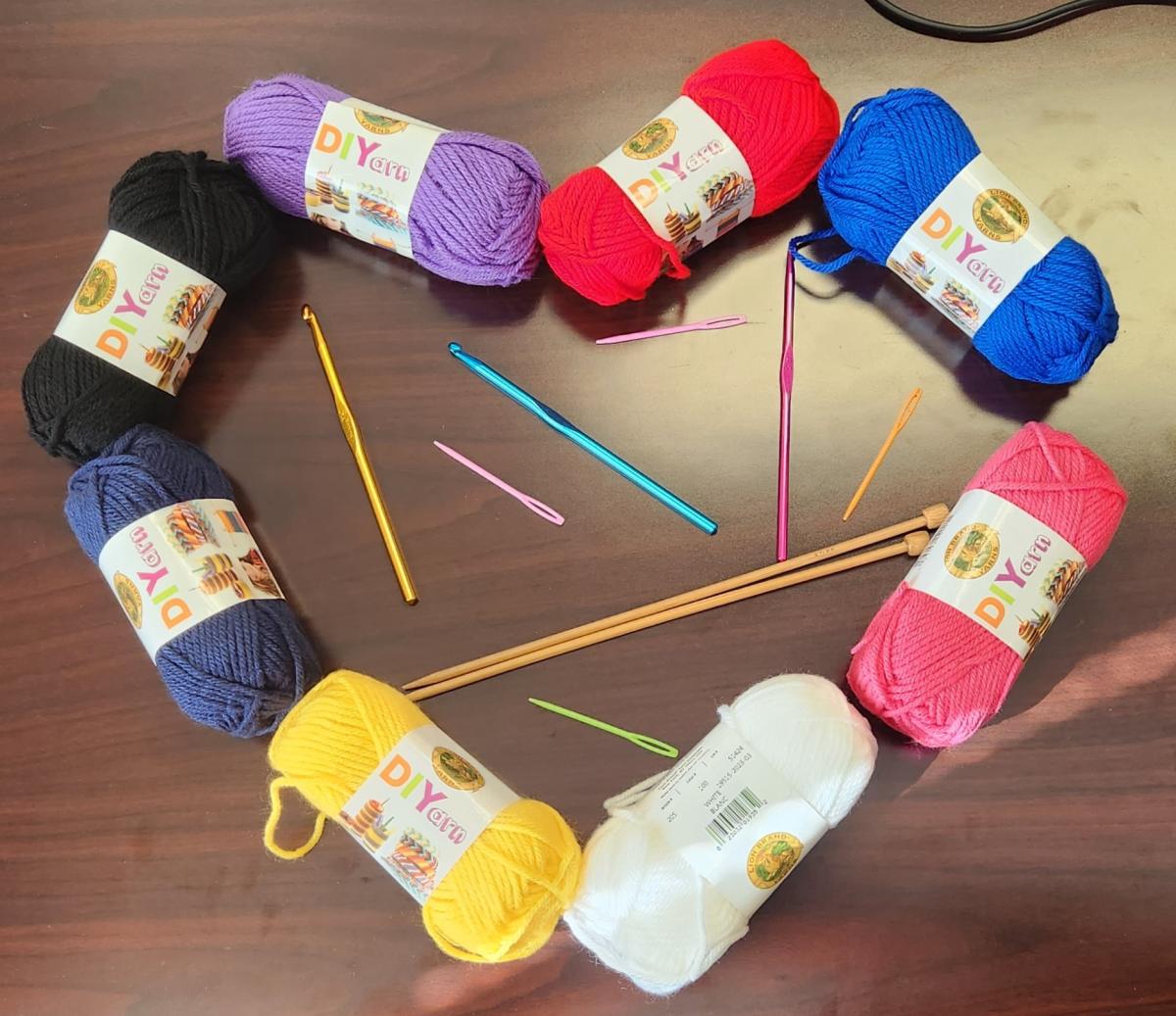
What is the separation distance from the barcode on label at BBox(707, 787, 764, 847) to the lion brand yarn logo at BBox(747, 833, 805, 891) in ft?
0.05

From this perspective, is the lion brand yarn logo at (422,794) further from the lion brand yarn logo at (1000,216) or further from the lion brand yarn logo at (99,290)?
the lion brand yarn logo at (1000,216)

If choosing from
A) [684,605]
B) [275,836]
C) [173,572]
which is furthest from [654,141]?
[275,836]

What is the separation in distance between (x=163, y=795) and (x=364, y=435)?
1.03ft

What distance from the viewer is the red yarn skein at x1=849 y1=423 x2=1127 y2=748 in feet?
2.25

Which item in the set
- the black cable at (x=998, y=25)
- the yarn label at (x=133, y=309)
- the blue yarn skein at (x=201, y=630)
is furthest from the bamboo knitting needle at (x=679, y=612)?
the black cable at (x=998, y=25)

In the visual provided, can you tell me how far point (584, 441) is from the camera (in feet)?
2.66

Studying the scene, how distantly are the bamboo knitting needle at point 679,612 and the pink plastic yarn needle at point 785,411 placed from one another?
3cm

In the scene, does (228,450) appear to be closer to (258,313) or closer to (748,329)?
(258,313)

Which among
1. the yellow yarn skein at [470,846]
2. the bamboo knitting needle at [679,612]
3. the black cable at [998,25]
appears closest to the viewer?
the yellow yarn skein at [470,846]

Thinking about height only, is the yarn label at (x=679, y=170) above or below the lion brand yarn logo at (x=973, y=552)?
above

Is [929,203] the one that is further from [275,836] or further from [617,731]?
[275,836]

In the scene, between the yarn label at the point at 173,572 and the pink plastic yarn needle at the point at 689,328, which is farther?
the pink plastic yarn needle at the point at 689,328

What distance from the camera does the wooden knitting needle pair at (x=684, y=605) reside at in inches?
30.2

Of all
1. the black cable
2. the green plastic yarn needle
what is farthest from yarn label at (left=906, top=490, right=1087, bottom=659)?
the black cable
